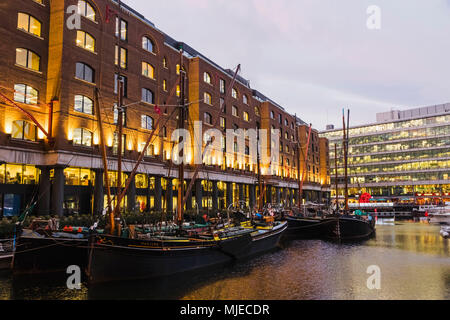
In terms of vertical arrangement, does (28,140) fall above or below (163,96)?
below

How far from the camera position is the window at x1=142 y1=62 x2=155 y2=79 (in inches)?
1773

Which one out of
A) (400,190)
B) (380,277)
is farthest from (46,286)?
(400,190)

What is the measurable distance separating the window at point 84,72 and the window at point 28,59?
11.4ft

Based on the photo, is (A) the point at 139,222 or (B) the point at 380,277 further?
(A) the point at 139,222

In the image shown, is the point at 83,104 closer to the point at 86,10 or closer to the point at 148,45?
the point at 86,10

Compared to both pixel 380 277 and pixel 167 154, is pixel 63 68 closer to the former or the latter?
pixel 167 154

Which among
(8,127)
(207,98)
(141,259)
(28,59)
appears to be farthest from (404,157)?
(141,259)

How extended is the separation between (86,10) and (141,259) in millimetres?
28698

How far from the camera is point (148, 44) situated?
46156 mm

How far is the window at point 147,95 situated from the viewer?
44.7 meters

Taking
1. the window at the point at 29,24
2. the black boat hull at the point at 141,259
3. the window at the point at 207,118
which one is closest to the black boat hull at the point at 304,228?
the window at the point at 207,118

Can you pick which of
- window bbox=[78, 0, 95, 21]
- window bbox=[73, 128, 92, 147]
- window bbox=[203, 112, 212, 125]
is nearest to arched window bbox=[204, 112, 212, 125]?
window bbox=[203, 112, 212, 125]

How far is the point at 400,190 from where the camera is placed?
420 feet

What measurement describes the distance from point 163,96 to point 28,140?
762 inches
